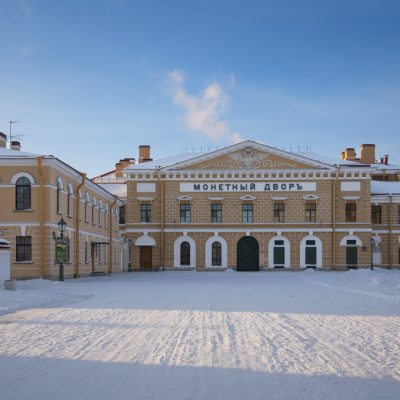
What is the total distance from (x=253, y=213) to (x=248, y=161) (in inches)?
150

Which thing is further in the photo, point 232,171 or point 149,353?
point 232,171

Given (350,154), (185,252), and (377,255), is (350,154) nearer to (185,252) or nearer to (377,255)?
(377,255)

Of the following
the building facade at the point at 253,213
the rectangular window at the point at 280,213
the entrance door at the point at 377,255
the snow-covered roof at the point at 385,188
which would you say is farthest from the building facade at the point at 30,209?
the snow-covered roof at the point at 385,188

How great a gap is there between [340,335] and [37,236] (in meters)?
21.5

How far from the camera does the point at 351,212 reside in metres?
48.6

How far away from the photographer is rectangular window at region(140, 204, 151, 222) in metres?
48.8

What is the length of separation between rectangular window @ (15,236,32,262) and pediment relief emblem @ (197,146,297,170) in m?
20.5

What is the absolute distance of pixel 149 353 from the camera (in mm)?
8555

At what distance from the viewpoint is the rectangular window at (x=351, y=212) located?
4847cm

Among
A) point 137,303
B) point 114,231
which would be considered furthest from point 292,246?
point 137,303

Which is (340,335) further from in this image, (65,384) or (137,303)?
(137,303)

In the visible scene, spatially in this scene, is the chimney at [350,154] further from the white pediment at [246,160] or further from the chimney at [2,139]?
the chimney at [2,139]

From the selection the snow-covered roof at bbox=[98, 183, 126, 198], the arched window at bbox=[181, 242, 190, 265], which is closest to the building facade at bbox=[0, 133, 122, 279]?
the arched window at bbox=[181, 242, 190, 265]

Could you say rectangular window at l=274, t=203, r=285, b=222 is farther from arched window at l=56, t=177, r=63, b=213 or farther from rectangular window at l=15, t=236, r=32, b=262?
rectangular window at l=15, t=236, r=32, b=262
